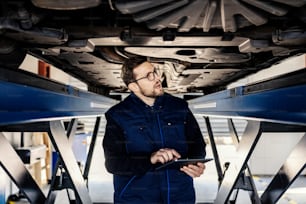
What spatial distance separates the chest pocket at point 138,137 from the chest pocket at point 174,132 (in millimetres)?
66

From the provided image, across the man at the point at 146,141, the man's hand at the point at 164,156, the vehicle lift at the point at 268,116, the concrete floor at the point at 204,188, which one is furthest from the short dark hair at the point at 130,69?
the concrete floor at the point at 204,188

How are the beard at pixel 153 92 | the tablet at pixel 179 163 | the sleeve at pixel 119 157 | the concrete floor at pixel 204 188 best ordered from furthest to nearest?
1. the concrete floor at pixel 204 188
2. the beard at pixel 153 92
3. the sleeve at pixel 119 157
4. the tablet at pixel 179 163

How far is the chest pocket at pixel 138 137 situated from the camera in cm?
146

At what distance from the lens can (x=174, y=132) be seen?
1486 mm

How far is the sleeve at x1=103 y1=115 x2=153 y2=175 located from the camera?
1403 millimetres

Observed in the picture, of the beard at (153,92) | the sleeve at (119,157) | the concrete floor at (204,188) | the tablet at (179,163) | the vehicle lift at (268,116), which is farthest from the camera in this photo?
the concrete floor at (204,188)

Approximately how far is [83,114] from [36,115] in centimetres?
65

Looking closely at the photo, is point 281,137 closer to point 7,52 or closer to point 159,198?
point 159,198

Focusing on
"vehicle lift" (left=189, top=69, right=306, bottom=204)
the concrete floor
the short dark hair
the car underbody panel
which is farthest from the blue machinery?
the concrete floor

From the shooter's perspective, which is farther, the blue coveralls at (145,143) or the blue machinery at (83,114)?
the blue coveralls at (145,143)

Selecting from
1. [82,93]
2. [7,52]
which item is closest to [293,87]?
[7,52]

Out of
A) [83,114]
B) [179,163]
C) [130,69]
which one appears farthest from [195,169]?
[83,114]

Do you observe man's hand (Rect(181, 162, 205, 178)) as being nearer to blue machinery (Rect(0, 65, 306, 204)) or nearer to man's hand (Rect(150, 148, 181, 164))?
man's hand (Rect(150, 148, 181, 164))

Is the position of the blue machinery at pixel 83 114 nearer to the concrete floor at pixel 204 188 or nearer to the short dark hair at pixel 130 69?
the short dark hair at pixel 130 69
